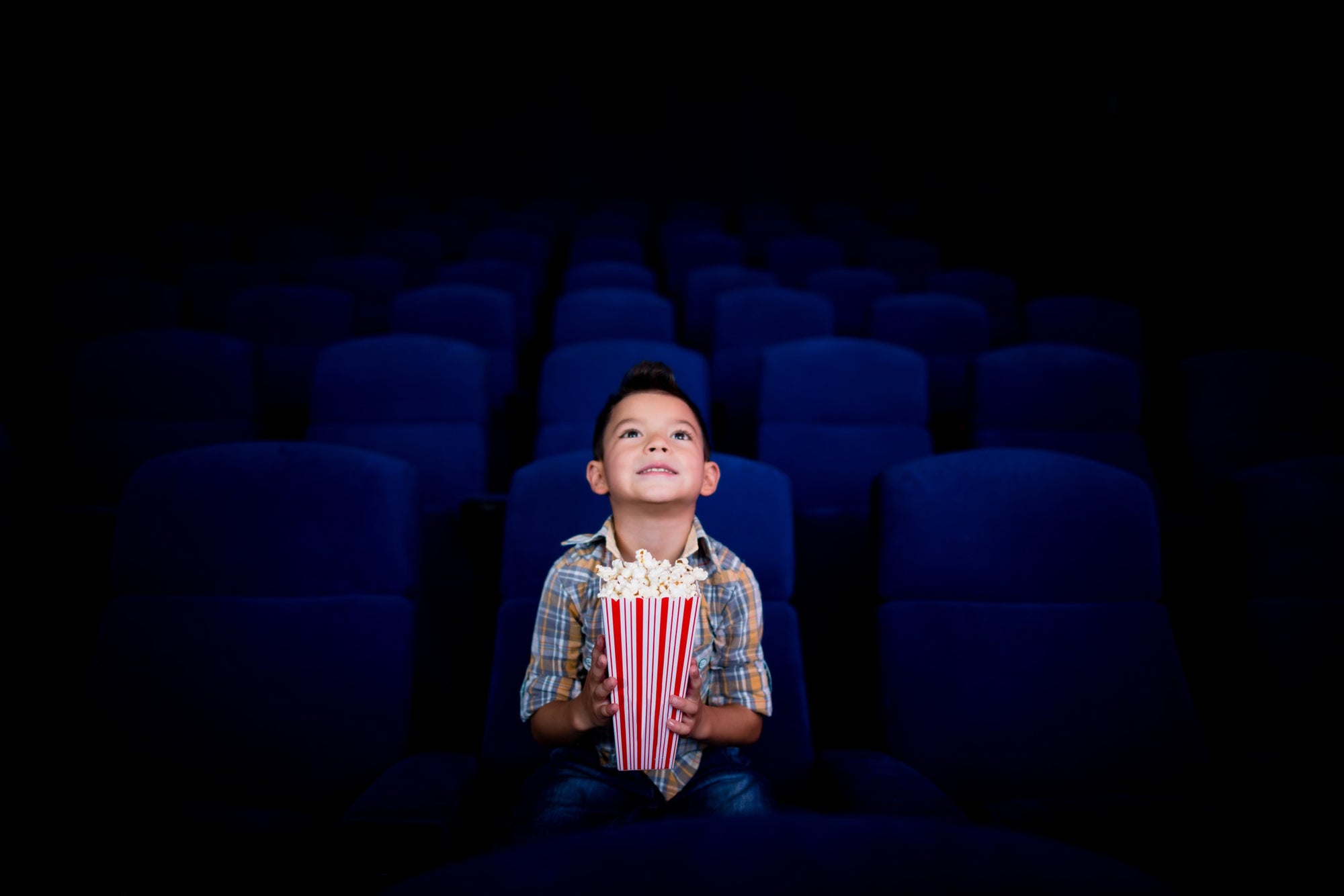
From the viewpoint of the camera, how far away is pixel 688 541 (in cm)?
86

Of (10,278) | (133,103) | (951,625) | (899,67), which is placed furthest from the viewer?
(899,67)

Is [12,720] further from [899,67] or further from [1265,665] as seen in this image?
[899,67]

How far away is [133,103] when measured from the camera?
5500 millimetres

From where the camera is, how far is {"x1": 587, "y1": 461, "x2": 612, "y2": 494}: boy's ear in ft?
2.76

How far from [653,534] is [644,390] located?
176mm

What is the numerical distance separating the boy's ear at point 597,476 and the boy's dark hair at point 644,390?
16 mm

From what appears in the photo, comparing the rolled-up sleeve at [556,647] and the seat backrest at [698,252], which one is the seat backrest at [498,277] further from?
the rolled-up sleeve at [556,647]

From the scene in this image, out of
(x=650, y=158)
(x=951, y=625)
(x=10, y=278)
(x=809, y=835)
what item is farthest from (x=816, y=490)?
(x=650, y=158)

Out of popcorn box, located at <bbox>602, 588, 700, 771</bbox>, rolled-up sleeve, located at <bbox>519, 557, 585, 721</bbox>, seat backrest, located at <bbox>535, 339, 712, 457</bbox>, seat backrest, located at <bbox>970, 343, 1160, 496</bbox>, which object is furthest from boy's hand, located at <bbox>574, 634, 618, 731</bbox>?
seat backrest, located at <bbox>970, 343, 1160, 496</bbox>

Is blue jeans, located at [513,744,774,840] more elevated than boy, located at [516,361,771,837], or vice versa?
boy, located at [516,361,771,837]

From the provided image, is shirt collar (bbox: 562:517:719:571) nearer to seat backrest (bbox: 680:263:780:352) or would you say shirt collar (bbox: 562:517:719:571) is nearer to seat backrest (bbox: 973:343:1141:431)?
seat backrest (bbox: 973:343:1141:431)

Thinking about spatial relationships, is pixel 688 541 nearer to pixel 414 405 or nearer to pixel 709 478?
pixel 709 478

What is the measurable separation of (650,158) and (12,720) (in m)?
5.99

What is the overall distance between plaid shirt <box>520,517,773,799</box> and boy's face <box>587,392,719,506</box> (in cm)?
8
